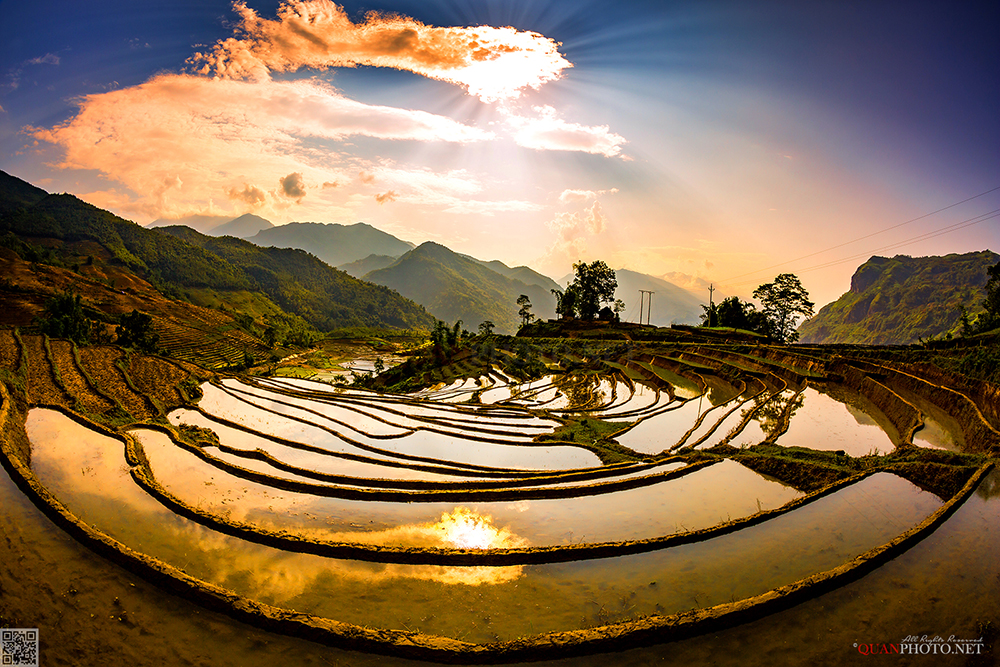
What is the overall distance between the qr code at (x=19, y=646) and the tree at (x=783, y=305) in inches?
2852

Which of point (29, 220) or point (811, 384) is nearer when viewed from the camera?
point (811, 384)

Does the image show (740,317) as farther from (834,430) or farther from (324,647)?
(324,647)

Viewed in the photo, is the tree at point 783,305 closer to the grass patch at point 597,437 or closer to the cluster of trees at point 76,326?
the grass patch at point 597,437

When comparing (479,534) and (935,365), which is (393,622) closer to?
(479,534)

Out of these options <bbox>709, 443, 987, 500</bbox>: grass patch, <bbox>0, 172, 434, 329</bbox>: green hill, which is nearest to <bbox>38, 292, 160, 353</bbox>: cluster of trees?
<bbox>709, 443, 987, 500</bbox>: grass patch

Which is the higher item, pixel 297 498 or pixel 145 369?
pixel 145 369

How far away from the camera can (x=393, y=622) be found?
6.51 metres

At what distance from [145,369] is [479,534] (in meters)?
26.8

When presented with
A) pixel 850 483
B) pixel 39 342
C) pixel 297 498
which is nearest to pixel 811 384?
pixel 850 483

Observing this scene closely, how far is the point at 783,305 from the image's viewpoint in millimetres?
63094

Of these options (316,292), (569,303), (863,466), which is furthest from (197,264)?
(863,466)

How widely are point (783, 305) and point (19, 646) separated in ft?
248

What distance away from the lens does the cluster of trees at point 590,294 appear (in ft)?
256

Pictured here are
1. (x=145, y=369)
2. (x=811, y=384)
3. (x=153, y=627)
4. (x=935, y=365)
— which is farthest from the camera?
(x=811, y=384)
